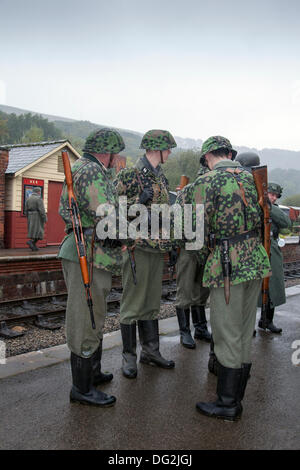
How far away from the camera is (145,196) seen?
398 centimetres

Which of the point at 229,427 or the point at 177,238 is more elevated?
the point at 177,238

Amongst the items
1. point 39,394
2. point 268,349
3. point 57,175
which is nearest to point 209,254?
point 39,394

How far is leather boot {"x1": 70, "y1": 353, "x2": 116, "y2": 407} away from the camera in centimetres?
314

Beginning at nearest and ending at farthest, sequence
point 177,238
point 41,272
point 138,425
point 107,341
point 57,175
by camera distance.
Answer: point 138,425, point 177,238, point 107,341, point 41,272, point 57,175

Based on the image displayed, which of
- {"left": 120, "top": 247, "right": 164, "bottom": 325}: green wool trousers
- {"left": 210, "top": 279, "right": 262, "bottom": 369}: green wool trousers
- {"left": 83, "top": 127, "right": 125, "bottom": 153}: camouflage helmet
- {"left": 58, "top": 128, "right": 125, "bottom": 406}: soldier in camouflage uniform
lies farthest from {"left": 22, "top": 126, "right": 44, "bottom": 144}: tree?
{"left": 210, "top": 279, "right": 262, "bottom": 369}: green wool trousers

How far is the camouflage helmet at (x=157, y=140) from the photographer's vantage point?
13.3 feet

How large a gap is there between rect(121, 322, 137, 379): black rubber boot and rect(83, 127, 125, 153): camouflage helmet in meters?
1.70

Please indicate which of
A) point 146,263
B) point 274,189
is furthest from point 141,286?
point 274,189

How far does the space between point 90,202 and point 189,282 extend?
2132 millimetres

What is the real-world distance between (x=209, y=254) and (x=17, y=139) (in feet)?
271

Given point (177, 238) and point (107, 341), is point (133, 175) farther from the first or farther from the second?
point (107, 341)

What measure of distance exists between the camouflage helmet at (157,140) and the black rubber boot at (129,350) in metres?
1.74

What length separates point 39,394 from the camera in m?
3.31

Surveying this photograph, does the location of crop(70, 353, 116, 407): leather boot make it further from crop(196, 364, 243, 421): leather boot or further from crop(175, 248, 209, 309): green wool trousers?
crop(175, 248, 209, 309): green wool trousers
